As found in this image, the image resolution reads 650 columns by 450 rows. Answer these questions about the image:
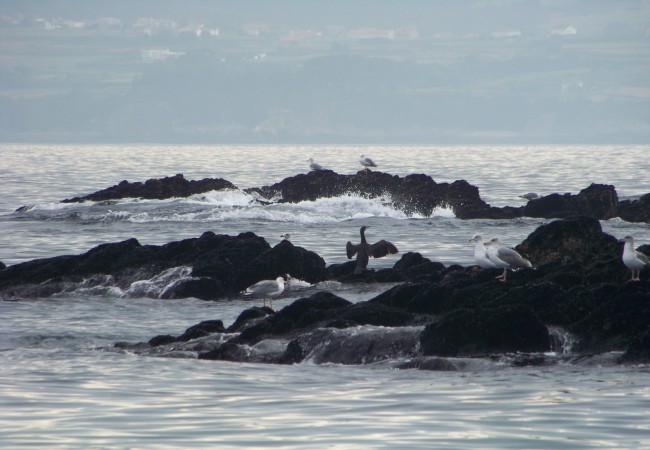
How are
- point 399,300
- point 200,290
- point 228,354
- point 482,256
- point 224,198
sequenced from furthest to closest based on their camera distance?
1. point 224,198
2. point 200,290
3. point 482,256
4. point 399,300
5. point 228,354

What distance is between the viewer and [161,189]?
184 ft

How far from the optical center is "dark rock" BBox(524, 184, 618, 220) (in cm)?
4788

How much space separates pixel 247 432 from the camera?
12.2 metres

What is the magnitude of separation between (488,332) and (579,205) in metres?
33.4

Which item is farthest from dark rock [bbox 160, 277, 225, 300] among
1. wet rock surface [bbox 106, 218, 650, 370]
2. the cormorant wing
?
wet rock surface [bbox 106, 218, 650, 370]

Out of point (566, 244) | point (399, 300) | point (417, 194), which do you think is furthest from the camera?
point (417, 194)

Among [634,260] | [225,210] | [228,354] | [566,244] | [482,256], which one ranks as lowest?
[225,210]

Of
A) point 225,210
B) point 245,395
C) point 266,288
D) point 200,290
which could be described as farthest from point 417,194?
point 245,395

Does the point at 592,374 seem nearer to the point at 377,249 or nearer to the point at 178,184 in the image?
the point at 377,249

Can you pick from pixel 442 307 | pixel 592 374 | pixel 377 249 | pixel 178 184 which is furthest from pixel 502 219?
pixel 592 374

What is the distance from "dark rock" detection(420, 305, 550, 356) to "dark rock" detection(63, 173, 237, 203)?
40490 mm

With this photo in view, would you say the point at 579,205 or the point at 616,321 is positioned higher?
the point at 616,321

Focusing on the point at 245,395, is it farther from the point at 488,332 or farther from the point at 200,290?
the point at 200,290

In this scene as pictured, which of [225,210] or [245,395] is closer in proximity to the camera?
[245,395]
